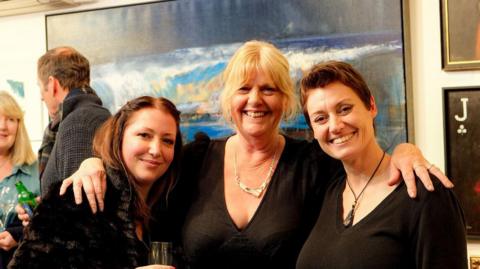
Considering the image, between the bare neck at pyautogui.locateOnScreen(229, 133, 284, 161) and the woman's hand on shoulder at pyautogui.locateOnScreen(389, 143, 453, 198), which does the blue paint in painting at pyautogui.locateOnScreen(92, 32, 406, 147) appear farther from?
the woman's hand on shoulder at pyautogui.locateOnScreen(389, 143, 453, 198)

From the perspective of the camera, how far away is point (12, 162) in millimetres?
2727

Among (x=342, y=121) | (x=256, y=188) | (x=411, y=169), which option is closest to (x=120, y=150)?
(x=256, y=188)

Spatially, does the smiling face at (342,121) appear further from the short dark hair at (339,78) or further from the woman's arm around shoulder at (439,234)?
the woman's arm around shoulder at (439,234)

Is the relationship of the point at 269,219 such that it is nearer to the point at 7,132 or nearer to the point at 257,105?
the point at 257,105

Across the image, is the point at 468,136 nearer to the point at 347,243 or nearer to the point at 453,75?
the point at 453,75

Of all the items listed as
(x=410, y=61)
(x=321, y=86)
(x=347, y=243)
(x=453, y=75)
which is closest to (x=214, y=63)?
(x=410, y=61)

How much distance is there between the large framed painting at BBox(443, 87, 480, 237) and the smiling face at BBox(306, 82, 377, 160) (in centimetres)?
103

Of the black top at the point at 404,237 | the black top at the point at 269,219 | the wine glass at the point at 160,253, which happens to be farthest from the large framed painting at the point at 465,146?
the wine glass at the point at 160,253

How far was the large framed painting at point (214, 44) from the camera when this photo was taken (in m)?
2.48

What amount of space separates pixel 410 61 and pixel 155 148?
1.34 metres

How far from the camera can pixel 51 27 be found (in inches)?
128

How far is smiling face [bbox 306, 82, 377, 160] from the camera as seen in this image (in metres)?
1.46

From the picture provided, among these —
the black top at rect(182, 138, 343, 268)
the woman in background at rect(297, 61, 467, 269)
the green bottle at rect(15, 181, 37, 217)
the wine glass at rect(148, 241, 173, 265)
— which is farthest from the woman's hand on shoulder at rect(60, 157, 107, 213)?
the green bottle at rect(15, 181, 37, 217)

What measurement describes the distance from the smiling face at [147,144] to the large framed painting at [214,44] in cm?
101
